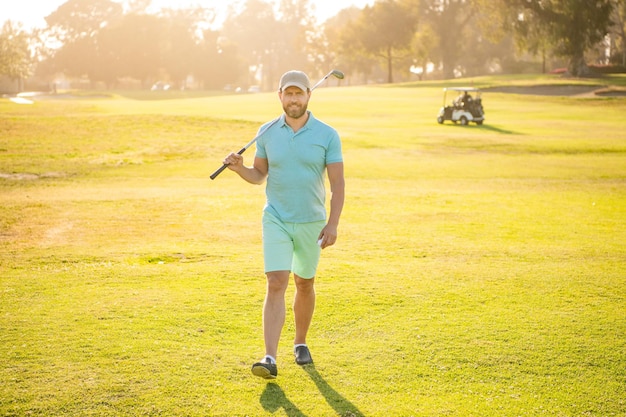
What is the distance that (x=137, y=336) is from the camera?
7.14 m

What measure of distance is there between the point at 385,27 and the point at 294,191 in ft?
310

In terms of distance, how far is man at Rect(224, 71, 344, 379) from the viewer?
6.30 meters

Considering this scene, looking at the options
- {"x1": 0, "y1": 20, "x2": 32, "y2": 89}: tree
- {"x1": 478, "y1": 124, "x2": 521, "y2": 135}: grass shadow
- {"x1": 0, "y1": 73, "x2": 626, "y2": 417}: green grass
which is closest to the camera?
{"x1": 0, "y1": 73, "x2": 626, "y2": 417}: green grass

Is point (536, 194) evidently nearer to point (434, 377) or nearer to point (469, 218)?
point (469, 218)

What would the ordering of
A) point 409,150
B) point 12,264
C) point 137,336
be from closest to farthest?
point 137,336
point 12,264
point 409,150

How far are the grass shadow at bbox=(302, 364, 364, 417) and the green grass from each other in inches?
1.0

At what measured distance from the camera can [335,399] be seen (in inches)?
228

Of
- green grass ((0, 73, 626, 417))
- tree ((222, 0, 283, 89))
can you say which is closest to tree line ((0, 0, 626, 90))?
tree ((222, 0, 283, 89))

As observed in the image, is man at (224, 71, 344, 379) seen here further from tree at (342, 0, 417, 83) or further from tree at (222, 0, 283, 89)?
tree at (222, 0, 283, 89)

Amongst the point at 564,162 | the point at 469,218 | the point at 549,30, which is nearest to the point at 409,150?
the point at 564,162

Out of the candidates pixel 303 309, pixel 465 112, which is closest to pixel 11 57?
pixel 465 112

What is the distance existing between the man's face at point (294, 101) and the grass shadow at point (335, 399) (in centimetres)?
214

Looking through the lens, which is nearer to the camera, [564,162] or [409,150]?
[564,162]

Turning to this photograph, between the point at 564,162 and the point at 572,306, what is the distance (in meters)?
17.8
